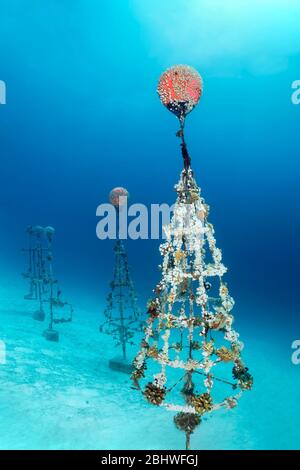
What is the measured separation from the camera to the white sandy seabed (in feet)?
43.2

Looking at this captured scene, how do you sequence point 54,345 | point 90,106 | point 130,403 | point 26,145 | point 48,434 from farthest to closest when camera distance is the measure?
point 26,145, point 90,106, point 54,345, point 130,403, point 48,434

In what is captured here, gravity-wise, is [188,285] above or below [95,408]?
above

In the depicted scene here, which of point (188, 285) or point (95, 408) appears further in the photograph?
point (95, 408)

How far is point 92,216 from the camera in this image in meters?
107

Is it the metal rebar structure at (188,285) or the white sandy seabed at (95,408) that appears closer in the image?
the metal rebar structure at (188,285)

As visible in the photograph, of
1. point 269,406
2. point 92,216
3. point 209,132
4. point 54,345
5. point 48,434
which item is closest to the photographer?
point 48,434

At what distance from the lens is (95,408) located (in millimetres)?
15133

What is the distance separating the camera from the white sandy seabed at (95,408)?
519 inches

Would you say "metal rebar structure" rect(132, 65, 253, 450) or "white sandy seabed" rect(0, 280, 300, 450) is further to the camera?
"white sandy seabed" rect(0, 280, 300, 450)

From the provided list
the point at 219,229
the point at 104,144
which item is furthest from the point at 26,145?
the point at 219,229

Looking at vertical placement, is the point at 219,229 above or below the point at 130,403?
above

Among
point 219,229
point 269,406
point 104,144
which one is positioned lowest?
point 269,406
